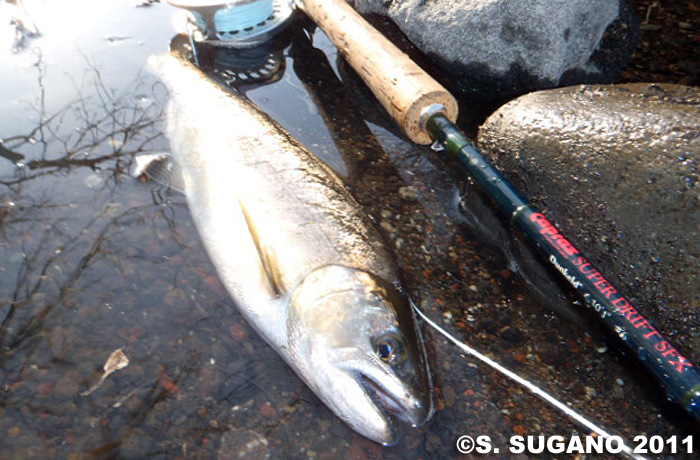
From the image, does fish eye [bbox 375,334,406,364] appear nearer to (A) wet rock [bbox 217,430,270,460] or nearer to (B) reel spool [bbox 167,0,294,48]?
(A) wet rock [bbox 217,430,270,460]

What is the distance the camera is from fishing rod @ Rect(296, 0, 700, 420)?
8.11 feet

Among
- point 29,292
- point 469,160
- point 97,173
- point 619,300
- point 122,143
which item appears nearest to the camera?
point 619,300

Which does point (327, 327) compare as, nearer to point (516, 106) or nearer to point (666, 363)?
point (666, 363)

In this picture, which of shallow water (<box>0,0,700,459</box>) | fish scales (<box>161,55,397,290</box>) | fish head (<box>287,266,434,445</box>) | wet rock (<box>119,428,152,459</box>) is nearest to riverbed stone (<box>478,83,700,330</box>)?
shallow water (<box>0,0,700,459</box>)

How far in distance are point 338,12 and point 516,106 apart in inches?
69.8

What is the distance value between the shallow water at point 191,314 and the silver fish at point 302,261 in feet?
0.74

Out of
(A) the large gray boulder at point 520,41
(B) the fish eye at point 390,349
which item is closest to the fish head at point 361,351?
(B) the fish eye at point 390,349

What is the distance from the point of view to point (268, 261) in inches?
112

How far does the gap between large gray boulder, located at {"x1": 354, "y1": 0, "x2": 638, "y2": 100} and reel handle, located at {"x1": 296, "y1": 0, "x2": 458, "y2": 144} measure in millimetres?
845

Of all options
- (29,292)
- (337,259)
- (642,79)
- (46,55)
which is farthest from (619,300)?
(46,55)

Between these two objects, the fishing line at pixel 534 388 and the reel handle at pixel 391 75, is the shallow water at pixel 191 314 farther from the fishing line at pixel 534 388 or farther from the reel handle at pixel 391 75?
the reel handle at pixel 391 75

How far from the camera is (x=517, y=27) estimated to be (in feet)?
14.3

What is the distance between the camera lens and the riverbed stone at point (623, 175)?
2.87 metres

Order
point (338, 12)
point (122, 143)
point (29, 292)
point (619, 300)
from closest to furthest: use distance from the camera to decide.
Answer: point (619, 300), point (29, 292), point (122, 143), point (338, 12)
